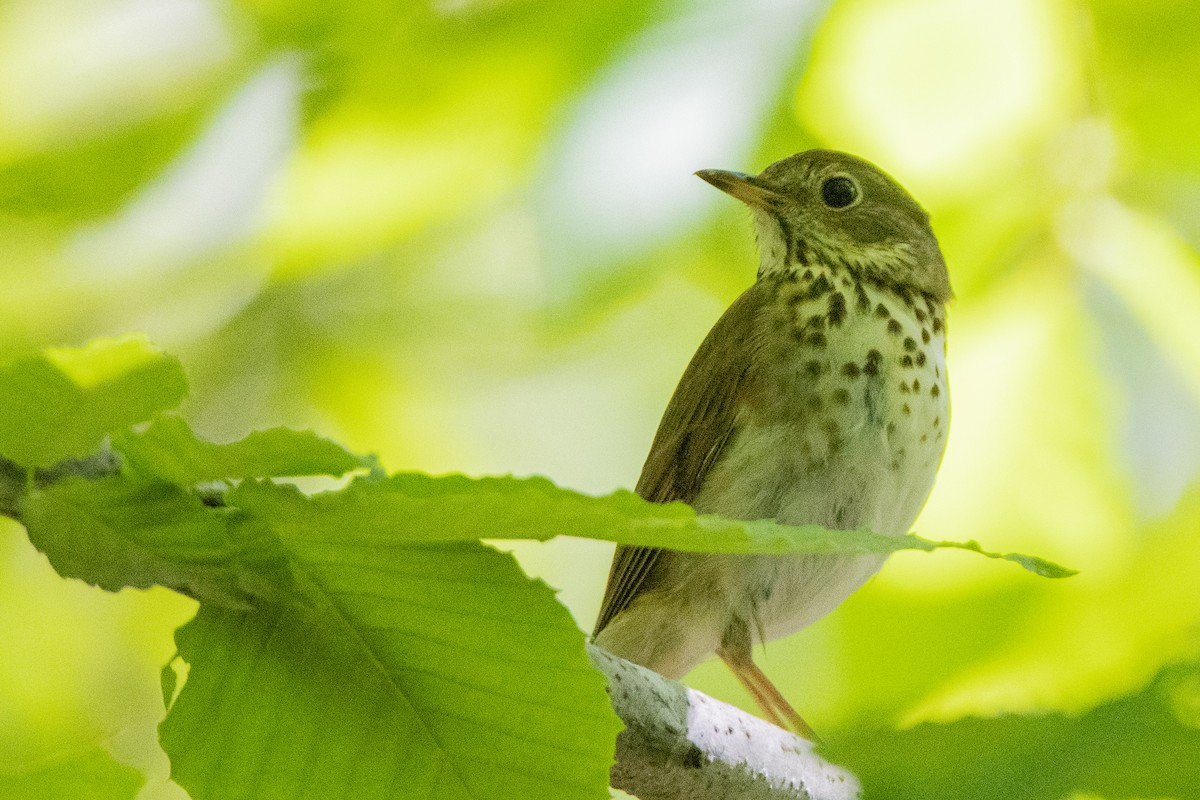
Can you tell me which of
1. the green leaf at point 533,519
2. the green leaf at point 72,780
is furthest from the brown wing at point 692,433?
the green leaf at point 533,519

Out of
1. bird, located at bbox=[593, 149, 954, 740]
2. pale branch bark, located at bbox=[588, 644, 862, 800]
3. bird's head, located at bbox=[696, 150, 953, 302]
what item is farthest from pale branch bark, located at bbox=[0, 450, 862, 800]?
bird's head, located at bbox=[696, 150, 953, 302]

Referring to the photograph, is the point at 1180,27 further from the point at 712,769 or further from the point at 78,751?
the point at 78,751

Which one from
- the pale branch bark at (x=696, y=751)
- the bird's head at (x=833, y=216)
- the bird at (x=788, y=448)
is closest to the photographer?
the pale branch bark at (x=696, y=751)

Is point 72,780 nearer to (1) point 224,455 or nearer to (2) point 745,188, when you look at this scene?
(1) point 224,455

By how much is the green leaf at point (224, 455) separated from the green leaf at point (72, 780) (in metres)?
0.17

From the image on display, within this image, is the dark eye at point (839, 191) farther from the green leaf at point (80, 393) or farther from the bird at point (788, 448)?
the green leaf at point (80, 393)

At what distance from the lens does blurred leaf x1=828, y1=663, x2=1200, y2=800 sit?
31cm

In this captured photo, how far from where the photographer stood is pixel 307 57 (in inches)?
69.0

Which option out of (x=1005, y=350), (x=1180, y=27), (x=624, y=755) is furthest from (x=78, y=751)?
(x=1180, y=27)

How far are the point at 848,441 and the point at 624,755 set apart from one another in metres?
0.71

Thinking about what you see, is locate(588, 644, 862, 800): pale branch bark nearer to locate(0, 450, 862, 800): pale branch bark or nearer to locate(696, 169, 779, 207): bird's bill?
locate(0, 450, 862, 800): pale branch bark

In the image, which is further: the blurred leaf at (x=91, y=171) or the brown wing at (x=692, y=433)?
the blurred leaf at (x=91, y=171)

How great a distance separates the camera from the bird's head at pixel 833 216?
5.49 feet

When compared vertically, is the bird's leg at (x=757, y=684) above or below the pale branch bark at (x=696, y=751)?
above
